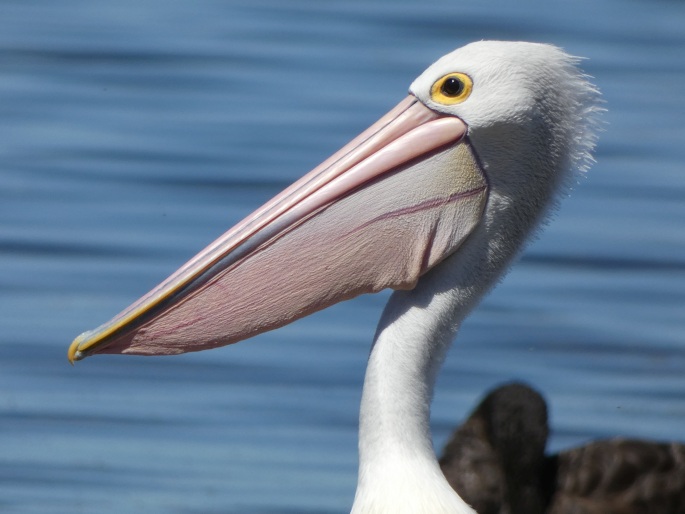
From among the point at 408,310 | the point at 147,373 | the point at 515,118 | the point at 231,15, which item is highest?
the point at 231,15

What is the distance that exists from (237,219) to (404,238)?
4405mm

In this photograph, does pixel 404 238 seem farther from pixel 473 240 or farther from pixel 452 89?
pixel 452 89

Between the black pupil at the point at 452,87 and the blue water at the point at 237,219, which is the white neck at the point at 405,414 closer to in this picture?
the black pupil at the point at 452,87

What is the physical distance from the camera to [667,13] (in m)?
11.6

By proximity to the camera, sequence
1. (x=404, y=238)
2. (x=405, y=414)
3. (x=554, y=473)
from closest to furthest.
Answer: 1. (x=405, y=414)
2. (x=404, y=238)
3. (x=554, y=473)

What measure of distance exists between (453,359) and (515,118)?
350cm

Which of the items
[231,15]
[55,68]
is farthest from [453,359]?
[231,15]

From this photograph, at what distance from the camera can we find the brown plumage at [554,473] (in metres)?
5.50

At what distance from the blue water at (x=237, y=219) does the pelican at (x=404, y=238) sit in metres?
2.34

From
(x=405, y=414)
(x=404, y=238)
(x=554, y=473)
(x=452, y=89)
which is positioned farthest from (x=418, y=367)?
(x=554, y=473)

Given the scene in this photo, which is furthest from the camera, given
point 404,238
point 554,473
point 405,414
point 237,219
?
point 237,219

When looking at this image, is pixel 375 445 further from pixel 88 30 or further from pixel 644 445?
pixel 88 30

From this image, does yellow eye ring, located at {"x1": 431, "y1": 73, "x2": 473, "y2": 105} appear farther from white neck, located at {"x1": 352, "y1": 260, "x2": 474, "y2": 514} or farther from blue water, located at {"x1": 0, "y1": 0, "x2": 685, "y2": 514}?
blue water, located at {"x1": 0, "y1": 0, "x2": 685, "y2": 514}

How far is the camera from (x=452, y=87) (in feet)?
12.1
